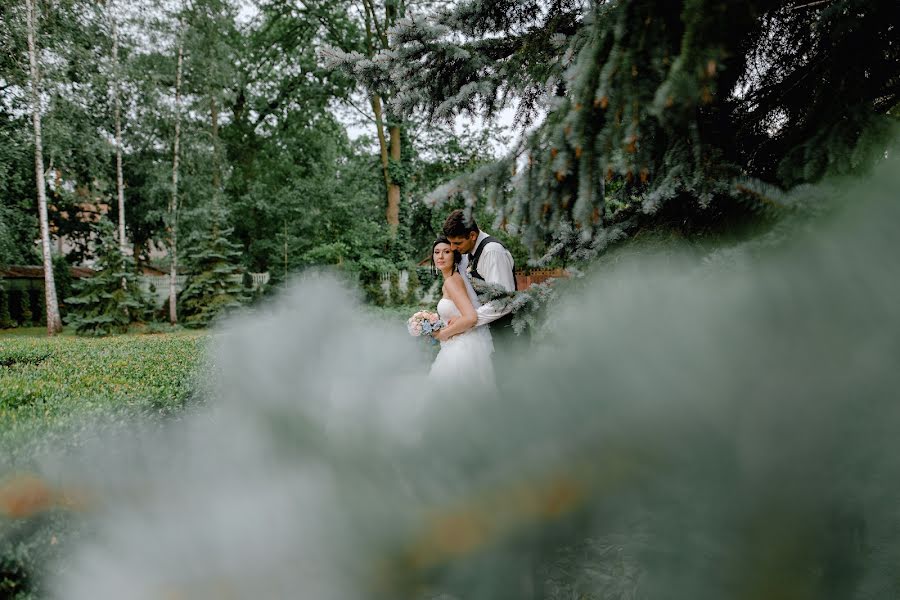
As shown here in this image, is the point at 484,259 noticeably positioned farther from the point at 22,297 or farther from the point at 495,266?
the point at 22,297

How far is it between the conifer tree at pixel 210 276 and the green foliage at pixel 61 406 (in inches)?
439

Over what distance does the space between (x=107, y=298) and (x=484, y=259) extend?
18.4 m

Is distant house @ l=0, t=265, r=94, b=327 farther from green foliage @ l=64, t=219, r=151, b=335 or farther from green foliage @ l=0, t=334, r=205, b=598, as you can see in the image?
green foliage @ l=0, t=334, r=205, b=598

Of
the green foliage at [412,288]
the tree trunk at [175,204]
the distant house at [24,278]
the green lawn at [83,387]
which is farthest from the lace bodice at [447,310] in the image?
the distant house at [24,278]

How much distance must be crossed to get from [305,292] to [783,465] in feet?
1.60

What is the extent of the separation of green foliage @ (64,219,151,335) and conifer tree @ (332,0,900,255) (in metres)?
17.9

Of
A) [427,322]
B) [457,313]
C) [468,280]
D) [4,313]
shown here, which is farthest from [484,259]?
[4,313]

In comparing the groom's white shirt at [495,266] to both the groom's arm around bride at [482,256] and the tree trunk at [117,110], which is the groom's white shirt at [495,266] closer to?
the groom's arm around bride at [482,256]

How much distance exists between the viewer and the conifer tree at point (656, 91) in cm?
158

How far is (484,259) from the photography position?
3.99 metres

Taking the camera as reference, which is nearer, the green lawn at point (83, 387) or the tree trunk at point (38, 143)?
the green lawn at point (83, 387)

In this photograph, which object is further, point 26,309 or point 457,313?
point 26,309

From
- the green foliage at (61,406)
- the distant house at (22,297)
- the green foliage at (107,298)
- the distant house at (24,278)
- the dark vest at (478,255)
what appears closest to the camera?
the green foliage at (61,406)

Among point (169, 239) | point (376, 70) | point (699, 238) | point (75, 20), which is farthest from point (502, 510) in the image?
point (169, 239)
